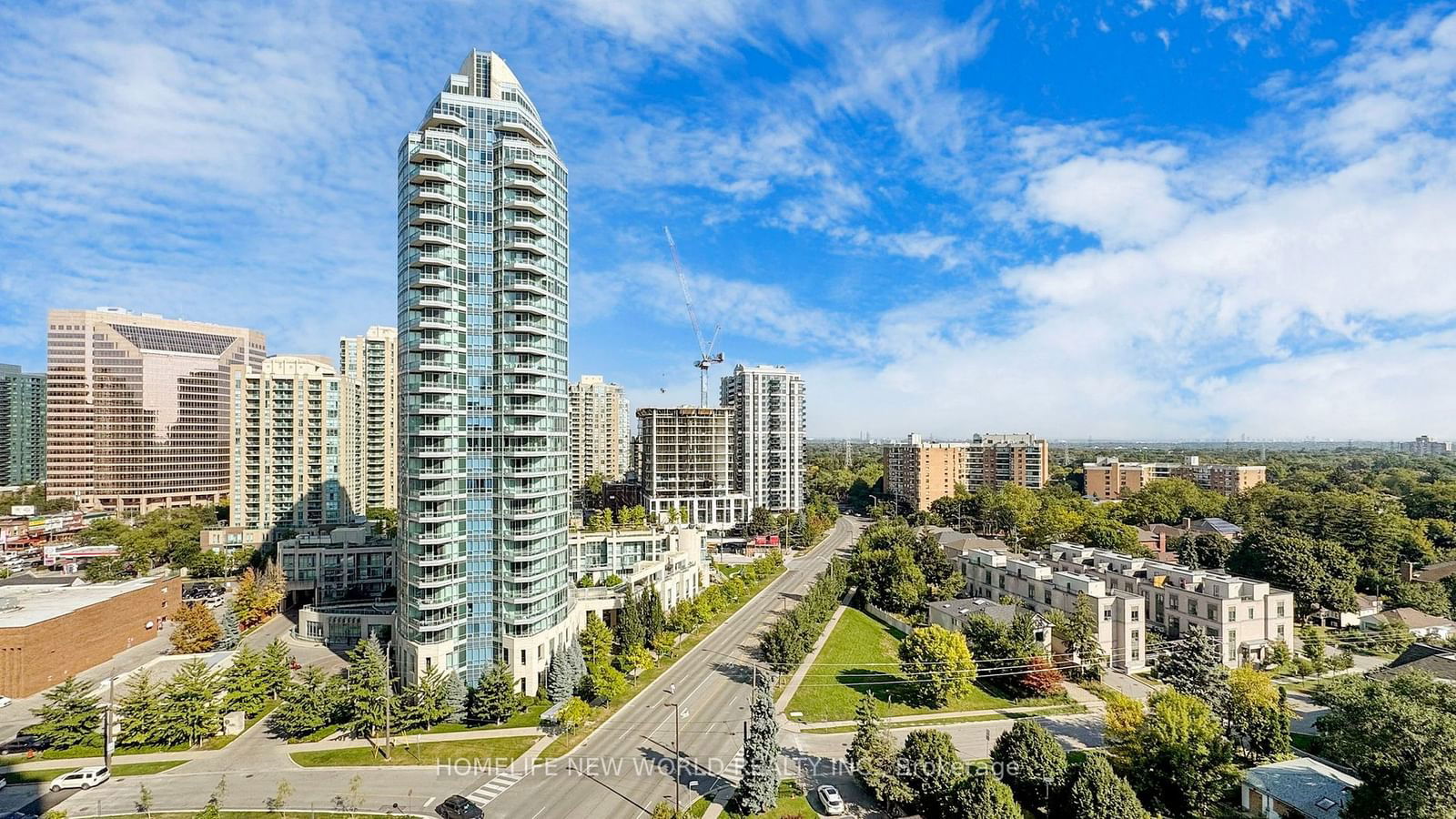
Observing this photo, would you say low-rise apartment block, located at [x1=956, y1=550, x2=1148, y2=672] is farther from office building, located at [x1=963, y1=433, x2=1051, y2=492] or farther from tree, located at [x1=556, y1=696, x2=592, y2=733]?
office building, located at [x1=963, y1=433, x2=1051, y2=492]

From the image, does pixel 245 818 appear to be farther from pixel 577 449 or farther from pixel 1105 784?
pixel 577 449

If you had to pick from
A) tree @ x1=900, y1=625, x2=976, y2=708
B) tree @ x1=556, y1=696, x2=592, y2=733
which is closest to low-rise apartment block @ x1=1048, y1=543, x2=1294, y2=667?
tree @ x1=900, y1=625, x2=976, y2=708

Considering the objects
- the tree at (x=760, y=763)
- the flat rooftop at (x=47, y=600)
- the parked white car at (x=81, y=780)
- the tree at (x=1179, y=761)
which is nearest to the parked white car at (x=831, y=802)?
the tree at (x=760, y=763)

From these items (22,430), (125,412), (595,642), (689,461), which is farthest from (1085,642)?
(22,430)

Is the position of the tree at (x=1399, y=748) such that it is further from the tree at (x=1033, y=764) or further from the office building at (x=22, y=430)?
the office building at (x=22, y=430)

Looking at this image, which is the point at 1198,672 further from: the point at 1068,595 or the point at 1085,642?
the point at 1068,595

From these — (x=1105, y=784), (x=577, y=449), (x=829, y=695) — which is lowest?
(x=829, y=695)

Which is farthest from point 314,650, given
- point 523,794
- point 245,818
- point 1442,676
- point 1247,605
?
point 1442,676
